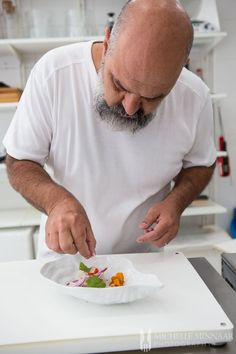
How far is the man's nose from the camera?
0.73 metres

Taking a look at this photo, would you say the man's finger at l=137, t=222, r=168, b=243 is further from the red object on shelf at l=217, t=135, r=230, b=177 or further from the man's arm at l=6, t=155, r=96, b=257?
the red object on shelf at l=217, t=135, r=230, b=177

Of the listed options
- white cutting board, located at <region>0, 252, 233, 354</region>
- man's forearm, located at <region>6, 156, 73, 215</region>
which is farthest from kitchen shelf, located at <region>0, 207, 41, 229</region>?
white cutting board, located at <region>0, 252, 233, 354</region>

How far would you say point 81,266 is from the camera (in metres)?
0.71

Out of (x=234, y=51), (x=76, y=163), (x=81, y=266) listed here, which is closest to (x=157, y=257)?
(x=81, y=266)

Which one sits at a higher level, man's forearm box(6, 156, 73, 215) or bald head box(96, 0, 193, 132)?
bald head box(96, 0, 193, 132)

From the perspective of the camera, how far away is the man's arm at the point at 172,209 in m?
0.84

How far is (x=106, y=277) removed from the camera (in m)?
0.73

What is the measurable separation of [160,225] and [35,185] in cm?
30

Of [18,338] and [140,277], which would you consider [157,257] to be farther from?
[18,338]

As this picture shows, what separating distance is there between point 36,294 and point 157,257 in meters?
0.29

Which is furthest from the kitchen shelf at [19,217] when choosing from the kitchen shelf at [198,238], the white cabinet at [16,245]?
the kitchen shelf at [198,238]

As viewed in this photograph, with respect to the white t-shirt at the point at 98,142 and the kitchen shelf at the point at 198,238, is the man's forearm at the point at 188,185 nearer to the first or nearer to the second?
the white t-shirt at the point at 98,142

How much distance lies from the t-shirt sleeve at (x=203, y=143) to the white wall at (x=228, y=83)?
4.25 ft

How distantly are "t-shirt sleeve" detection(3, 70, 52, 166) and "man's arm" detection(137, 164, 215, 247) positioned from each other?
33 cm
